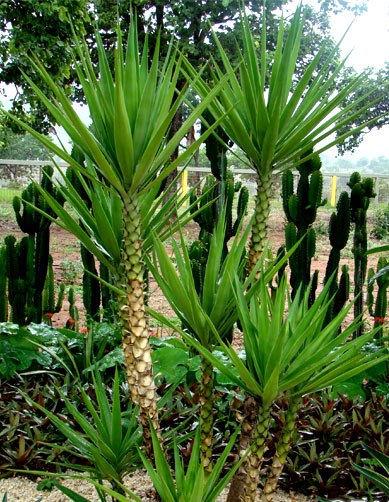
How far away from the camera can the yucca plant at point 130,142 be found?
1004mm

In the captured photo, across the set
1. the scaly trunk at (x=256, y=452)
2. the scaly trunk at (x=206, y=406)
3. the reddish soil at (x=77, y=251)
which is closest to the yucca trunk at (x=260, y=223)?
the scaly trunk at (x=206, y=406)

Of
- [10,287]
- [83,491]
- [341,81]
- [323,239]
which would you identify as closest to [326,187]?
[341,81]

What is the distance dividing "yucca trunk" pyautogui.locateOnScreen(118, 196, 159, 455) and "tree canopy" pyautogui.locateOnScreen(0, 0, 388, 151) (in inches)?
128

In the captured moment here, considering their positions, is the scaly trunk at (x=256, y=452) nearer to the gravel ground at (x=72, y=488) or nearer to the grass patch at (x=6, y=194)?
the gravel ground at (x=72, y=488)

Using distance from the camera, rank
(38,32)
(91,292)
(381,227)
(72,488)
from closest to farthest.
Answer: (72,488) < (91,292) < (38,32) < (381,227)

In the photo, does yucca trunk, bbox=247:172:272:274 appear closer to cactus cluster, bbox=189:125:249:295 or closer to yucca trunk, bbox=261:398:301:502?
yucca trunk, bbox=261:398:301:502

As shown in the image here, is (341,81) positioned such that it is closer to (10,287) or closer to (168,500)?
(10,287)

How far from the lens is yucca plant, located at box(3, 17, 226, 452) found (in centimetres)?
100

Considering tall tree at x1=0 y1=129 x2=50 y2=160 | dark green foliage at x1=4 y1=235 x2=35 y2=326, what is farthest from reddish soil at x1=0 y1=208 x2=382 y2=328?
tall tree at x1=0 y1=129 x2=50 y2=160

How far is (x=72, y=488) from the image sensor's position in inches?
83.0

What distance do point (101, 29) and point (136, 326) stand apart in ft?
44.0

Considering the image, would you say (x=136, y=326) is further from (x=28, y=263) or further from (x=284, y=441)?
(x=28, y=263)

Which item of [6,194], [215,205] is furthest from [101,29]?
[215,205]

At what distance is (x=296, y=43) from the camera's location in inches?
53.2
